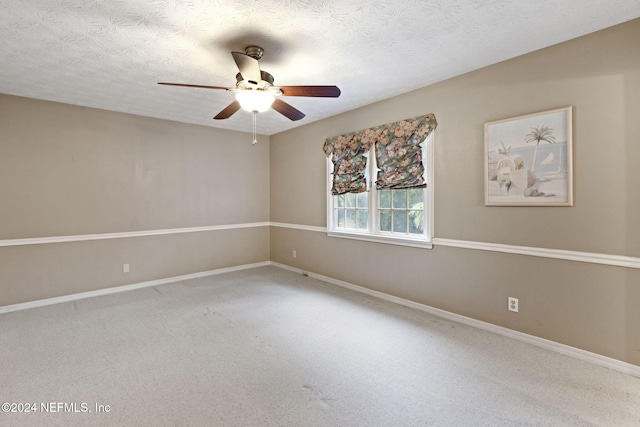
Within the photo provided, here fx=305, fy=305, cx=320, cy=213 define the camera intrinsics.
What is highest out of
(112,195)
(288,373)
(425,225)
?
(112,195)

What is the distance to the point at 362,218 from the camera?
4.36 m

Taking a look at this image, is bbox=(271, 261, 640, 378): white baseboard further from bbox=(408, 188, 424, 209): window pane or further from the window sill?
bbox=(408, 188, 424, 209): window pane

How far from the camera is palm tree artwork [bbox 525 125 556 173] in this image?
2557mm

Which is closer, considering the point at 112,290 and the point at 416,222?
the point at 416,222

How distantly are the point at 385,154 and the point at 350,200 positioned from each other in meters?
0.96

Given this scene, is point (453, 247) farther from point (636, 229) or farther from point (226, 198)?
point (226, 198)

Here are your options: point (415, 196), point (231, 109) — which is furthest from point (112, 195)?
point (415, 196)

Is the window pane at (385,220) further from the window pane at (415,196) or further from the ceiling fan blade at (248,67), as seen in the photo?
the ceiling fan blade at (248,67)

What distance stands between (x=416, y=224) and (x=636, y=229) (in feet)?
6.02

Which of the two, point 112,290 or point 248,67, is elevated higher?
point 248,67

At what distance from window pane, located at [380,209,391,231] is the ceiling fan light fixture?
2108 mm

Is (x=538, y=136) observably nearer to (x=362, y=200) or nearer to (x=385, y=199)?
(x=385, y=199)

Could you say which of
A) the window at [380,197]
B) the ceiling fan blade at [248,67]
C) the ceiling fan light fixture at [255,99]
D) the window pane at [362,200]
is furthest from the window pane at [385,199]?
the ceiling fan blade at [248,67]

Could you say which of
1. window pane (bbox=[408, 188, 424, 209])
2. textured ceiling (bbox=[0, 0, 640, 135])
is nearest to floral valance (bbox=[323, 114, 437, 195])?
window pane (bbox=[408, 188, 424, 209])
